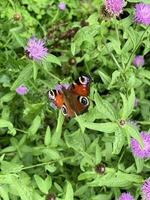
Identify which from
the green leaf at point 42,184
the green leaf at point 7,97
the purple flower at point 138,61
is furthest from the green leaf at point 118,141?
the purple flower at point 138,61

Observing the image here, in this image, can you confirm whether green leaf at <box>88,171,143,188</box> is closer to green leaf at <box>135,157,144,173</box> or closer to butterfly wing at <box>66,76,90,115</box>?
green leaf at <box>135,157,144,173</box>

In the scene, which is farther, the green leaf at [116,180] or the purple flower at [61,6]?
the purple flower at [61,6]

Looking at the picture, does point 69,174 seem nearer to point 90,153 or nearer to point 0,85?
point 90,153

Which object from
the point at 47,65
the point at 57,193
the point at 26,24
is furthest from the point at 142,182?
the point at 26,24

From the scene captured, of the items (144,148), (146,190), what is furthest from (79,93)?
(146,190)

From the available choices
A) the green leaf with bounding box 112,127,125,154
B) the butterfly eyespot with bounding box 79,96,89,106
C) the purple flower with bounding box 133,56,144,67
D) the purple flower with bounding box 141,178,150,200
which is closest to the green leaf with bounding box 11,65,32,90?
the butterfly eyespot with bounding box 79,96,89,106

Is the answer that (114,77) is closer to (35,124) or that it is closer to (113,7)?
(113,7)

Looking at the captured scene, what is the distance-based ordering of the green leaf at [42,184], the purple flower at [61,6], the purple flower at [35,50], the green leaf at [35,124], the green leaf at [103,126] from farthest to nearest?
the purple flower at [61,6] → the green leaf at [35,124] → the purple flower at [35,50] → the green leaf at [42,184] → the green leaf at [103,126]

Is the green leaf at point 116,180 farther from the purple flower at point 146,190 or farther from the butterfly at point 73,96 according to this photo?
the butterfly at point 73,96
